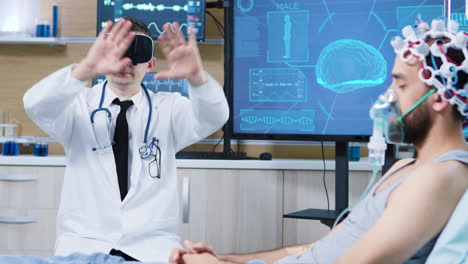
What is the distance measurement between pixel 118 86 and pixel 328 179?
1.10 metres

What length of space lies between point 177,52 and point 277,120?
110 cm

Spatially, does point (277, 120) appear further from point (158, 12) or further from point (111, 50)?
point (111, 50)

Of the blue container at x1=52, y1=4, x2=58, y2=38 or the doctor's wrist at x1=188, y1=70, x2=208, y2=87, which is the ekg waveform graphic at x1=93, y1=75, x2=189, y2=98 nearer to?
the blue container at x1=52, y1=4, x2=58, y2=38

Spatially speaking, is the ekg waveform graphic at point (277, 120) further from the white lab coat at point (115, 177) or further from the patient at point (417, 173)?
the patient at point (417, 173)

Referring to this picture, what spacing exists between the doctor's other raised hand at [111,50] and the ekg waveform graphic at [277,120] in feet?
3.36

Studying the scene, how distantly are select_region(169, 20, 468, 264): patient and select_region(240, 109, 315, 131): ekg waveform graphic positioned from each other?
1240 millimetres

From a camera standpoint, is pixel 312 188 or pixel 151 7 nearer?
pixel 312 188

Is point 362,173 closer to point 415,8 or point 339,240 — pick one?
point 415,8

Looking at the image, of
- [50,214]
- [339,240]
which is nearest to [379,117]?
[339,240]

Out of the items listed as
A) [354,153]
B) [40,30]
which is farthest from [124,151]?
[40,30]

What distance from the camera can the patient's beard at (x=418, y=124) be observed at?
4.67ft

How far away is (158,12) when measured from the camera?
3293 mm

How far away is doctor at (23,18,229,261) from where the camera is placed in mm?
2303

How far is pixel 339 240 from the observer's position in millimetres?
1523
